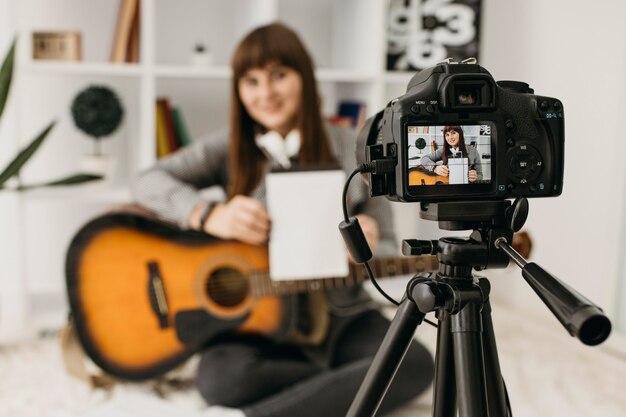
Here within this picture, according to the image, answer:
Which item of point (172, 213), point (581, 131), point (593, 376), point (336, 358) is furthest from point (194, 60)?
point (593, 376)

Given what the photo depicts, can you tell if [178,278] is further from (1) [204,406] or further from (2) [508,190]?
(2) [508,190]

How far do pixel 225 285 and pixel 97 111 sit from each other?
0.80 metres

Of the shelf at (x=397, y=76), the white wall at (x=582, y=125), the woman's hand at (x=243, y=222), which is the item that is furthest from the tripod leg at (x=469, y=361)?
the shelf at (x=397, y=76)

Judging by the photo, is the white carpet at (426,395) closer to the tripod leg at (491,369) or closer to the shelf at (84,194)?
the shelf at (84,194)

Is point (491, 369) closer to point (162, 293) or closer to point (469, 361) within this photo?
point (469, 361)

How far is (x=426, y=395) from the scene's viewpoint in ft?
5.19

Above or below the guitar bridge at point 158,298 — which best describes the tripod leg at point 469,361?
above

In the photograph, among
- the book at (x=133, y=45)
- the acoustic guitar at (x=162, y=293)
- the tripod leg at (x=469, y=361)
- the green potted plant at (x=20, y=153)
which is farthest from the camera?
the book at (x=133, y=45)

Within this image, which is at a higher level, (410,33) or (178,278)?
(410,33)

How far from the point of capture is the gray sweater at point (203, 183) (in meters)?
1.67

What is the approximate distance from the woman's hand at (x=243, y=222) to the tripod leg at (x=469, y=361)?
85 cm

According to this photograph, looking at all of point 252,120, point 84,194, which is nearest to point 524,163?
point 252,120

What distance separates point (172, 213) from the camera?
1.66 m

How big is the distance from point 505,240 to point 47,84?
202cm
